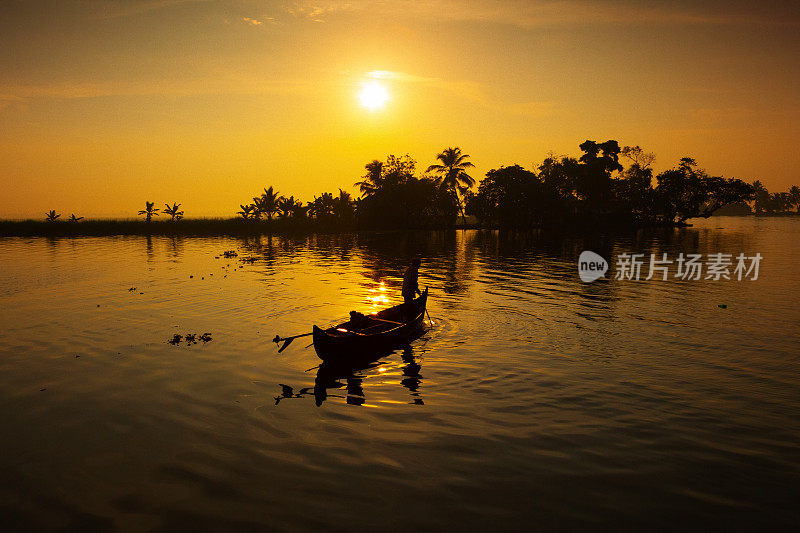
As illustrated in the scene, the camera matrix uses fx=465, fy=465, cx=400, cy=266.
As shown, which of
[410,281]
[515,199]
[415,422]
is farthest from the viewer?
[515,199]

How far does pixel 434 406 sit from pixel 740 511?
5976 mm

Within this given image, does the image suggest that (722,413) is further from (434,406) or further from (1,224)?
(1,224)

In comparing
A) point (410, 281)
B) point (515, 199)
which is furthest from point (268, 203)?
point (410, 281)

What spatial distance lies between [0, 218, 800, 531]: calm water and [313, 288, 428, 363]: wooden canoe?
65 cm

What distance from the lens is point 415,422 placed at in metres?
10.3

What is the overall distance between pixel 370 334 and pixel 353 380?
167 centimetres

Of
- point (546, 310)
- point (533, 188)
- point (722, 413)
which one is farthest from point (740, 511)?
point (533, 188)

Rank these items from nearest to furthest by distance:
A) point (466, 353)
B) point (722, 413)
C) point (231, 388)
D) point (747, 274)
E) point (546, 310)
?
point (722, 413), point (231, 388), point (466, 353), point (546, 310), point (747, 274)

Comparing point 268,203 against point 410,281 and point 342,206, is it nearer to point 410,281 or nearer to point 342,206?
point 342,206

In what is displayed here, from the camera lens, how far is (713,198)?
99.1 metres

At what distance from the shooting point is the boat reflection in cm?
1187

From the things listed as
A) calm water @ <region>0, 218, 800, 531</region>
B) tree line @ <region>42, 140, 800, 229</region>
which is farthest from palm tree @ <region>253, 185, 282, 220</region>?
calm water @ <region>0, 218, 800, 531</region>

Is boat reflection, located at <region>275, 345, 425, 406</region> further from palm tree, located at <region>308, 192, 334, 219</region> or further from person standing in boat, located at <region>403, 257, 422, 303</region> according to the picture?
palm tree, located at <region>308, 192, 334, 219</region>

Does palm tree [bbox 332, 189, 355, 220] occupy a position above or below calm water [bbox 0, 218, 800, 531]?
above
